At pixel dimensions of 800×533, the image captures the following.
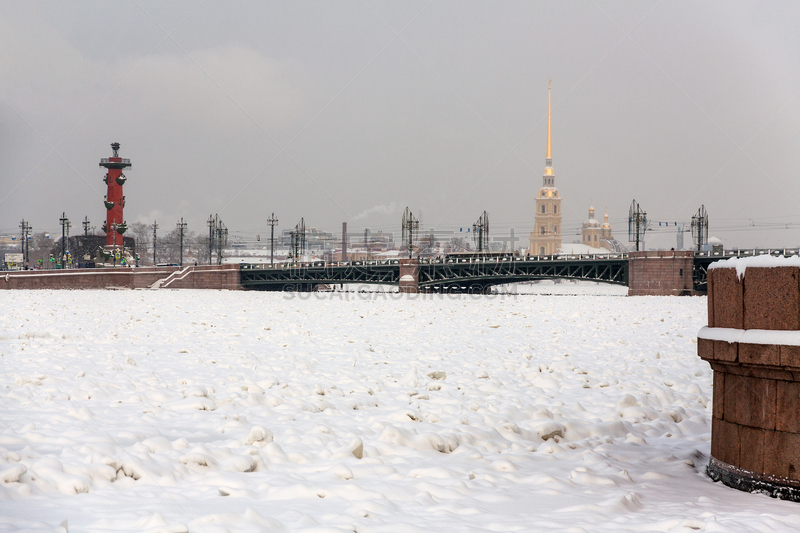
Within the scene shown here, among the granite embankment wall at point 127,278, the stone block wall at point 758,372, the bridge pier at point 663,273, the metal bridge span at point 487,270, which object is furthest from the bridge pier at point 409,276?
the stone block wall at point 758,372

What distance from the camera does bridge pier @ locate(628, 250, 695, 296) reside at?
53.2 metres

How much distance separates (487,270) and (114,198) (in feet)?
182

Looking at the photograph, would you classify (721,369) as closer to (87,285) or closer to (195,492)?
(195,492)

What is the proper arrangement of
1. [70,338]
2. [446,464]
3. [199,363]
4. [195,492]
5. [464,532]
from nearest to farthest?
[464,532]
[195,492]
[446,464]
[199,363]
[70,338]

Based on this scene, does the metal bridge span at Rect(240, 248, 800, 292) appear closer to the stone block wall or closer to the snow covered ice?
the snow covered ice

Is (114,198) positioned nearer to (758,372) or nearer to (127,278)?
(127,278)

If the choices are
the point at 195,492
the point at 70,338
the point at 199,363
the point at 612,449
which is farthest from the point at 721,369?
the point at 70,338

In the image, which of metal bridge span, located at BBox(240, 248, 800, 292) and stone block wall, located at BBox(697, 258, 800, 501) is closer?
stone block wall, located at BBox(697, 258, 800, 501)

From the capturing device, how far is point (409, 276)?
62.3 meters

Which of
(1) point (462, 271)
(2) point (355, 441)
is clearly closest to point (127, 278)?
(1) point (462, 271)

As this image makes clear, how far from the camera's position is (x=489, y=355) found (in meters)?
10.6

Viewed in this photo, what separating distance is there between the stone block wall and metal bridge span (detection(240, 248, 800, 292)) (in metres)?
50.4

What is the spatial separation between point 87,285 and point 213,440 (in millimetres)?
60144

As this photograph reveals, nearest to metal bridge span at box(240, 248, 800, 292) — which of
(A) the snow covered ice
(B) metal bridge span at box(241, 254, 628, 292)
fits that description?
(B) metal bridge span at box(241, 254, 628, 292)
